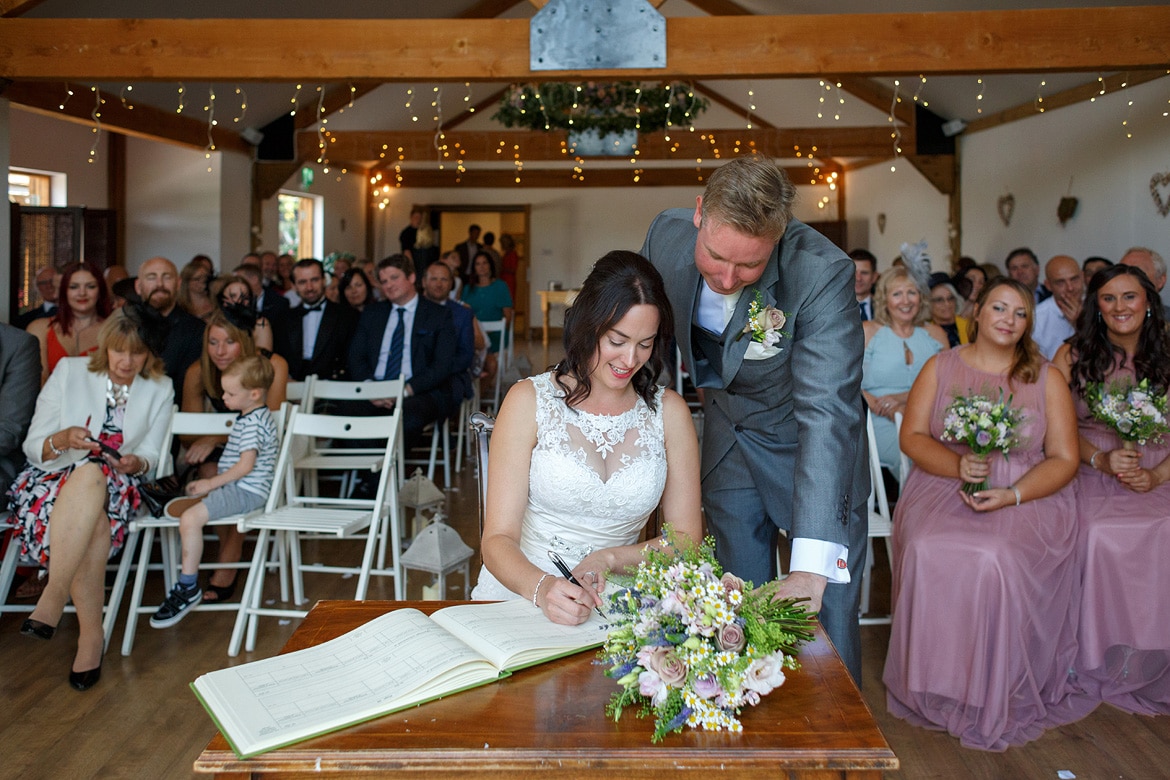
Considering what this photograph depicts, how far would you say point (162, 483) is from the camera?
422 centimetres

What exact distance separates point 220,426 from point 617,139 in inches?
252

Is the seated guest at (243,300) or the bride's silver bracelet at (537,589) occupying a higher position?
the seated guest at (243,300)

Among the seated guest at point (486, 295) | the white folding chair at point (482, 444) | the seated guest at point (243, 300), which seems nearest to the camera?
the white folding chair at point (482, 444)

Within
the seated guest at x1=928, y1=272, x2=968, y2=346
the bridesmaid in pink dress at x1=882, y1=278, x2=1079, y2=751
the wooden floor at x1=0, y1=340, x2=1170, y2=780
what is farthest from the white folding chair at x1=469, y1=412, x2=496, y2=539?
the seated guest at x1=928, y1=272, x2=968, y2=346

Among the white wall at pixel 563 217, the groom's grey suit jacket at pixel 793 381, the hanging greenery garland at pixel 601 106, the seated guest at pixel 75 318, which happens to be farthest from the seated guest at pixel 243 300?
the white wall at pixel 563 217

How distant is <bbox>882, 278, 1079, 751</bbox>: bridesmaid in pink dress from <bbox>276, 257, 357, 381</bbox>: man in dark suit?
4031 mm

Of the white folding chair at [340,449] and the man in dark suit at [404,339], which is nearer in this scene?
the white folding chair at [340,449]

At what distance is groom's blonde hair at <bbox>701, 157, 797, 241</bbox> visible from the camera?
1.89 meters

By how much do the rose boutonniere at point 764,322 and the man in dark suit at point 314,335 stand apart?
16.4 feet

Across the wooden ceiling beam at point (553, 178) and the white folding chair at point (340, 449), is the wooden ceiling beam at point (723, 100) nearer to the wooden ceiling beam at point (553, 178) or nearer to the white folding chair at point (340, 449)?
the wooden ceiling beam at point (553, 178)

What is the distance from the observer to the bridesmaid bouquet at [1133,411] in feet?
12.0

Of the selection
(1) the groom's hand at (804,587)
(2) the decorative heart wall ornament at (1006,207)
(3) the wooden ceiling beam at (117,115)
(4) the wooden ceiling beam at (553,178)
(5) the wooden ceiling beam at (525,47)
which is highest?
(4) the wooden ceiling beam at (553,178)

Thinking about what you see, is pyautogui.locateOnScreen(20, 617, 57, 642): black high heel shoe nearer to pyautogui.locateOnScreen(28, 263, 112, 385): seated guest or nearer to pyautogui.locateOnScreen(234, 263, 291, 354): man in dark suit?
pyautogui.locateOnScreen(28, 263, 112, 385): seated guest

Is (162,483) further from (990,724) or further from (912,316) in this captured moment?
(912,316)
